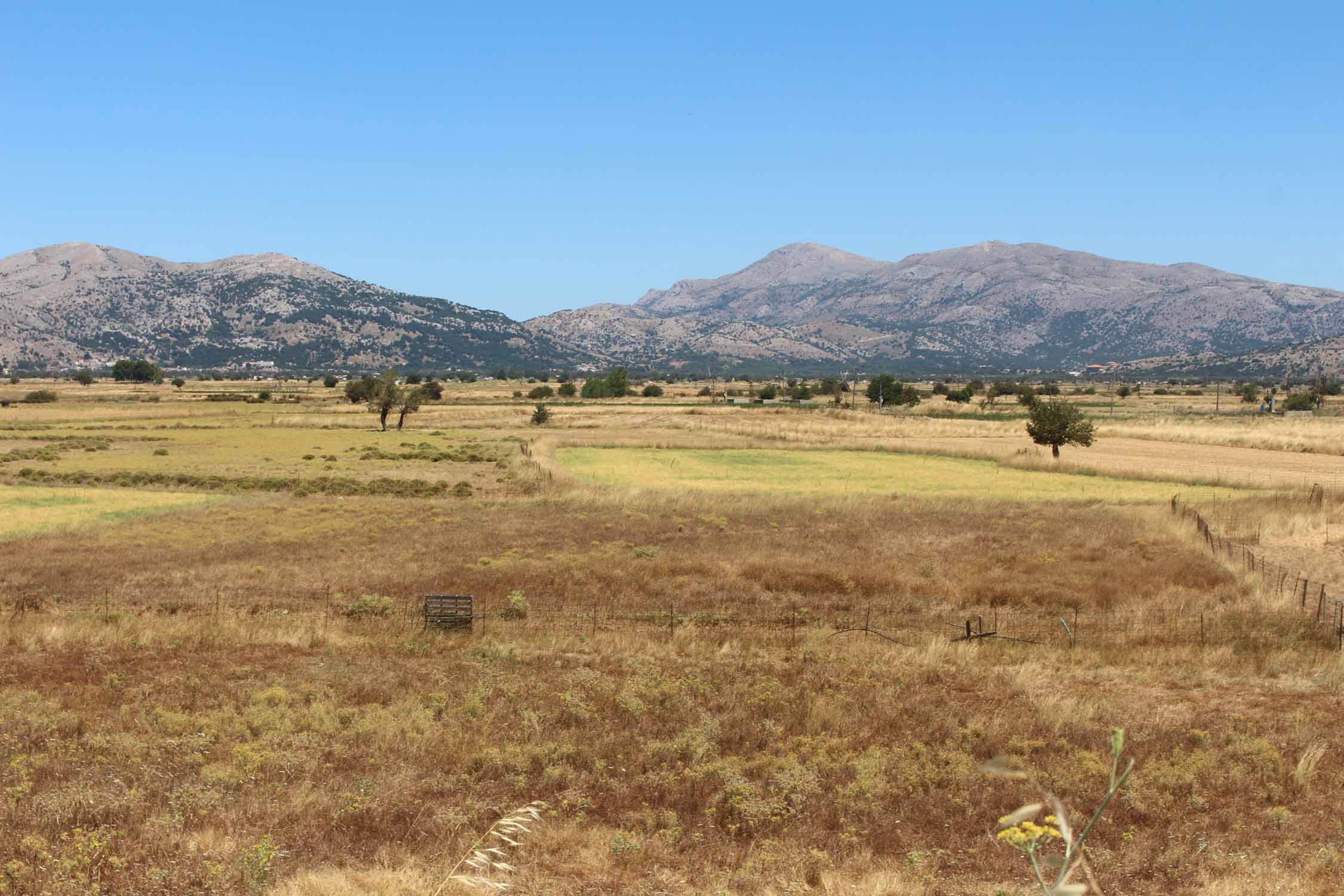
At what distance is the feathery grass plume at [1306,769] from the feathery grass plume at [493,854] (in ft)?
32.3

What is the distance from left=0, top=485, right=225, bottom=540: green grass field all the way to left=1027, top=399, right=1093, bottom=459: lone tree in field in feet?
168

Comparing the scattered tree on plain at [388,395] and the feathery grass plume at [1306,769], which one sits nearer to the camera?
the feathery grass plume at [1306,769]

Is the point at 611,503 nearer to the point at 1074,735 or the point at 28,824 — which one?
the point at 1074,735

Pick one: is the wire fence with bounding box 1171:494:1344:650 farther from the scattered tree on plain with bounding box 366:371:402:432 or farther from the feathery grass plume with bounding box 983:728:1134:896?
the scattered tree on plain with bounding box 366:371:402:432

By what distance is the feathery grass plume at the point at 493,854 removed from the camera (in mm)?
5074

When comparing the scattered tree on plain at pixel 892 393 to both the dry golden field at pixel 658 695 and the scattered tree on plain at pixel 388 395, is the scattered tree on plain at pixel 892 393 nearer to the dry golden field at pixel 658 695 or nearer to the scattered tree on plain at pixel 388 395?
the scattered tree on plain at pixel 388 395

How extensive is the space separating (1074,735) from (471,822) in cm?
915

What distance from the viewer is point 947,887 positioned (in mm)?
10289

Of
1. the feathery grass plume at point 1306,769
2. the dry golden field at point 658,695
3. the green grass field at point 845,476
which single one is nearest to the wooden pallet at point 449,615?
the dry golden field at point 658,695

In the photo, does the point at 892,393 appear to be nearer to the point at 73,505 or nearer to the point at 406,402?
the point at 406,402

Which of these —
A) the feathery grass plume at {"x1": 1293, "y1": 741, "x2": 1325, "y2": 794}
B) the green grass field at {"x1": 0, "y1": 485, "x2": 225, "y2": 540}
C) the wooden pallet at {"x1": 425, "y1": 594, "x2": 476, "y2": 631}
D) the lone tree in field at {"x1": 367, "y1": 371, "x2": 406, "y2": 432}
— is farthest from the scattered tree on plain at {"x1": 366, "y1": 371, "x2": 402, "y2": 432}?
the feathery grass plume at {"x1": 1293, "y1": 741, "x2": 1325, "y2": 794}

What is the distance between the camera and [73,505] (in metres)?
43.8

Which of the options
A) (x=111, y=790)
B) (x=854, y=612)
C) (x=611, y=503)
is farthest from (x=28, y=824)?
(x=611, y=503)

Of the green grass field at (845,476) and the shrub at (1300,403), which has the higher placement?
the shrub at (1300,403)
